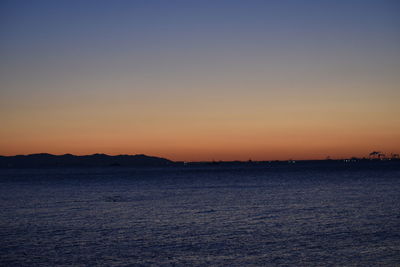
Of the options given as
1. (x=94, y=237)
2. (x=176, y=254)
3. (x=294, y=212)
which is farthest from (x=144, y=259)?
(x=294, y=212)

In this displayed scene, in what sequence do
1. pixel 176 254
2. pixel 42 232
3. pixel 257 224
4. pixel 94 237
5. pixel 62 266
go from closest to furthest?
pixel 62 266, pixel 176 254, pixel 94 237, pixel 42 232, pixel 257 224

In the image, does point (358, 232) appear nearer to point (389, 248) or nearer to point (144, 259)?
point (389, 248)

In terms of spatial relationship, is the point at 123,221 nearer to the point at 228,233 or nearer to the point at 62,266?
the point at 228,233

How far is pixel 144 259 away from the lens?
2612cm

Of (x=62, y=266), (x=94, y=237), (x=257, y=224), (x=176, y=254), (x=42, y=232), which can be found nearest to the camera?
(x=62, y=266)

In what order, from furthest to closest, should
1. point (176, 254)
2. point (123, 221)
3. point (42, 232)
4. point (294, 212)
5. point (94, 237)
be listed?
point (294, 212) < point (123, 221) < point (42, 232) < point (94, 237) < point (176, 254)

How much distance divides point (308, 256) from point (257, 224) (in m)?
12.3

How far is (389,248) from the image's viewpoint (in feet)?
90.9

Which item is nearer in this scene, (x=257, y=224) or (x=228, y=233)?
(x=228, y=233)

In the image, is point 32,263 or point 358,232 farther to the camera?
point 358,232

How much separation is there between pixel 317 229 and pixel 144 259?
51.1 feet

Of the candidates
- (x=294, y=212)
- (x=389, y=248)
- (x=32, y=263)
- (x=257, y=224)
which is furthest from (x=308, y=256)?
(x=294, y=212)

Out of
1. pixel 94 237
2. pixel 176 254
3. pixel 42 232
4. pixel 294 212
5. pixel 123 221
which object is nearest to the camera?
pixel 176 254

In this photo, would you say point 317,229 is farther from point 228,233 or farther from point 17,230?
point 17,230
